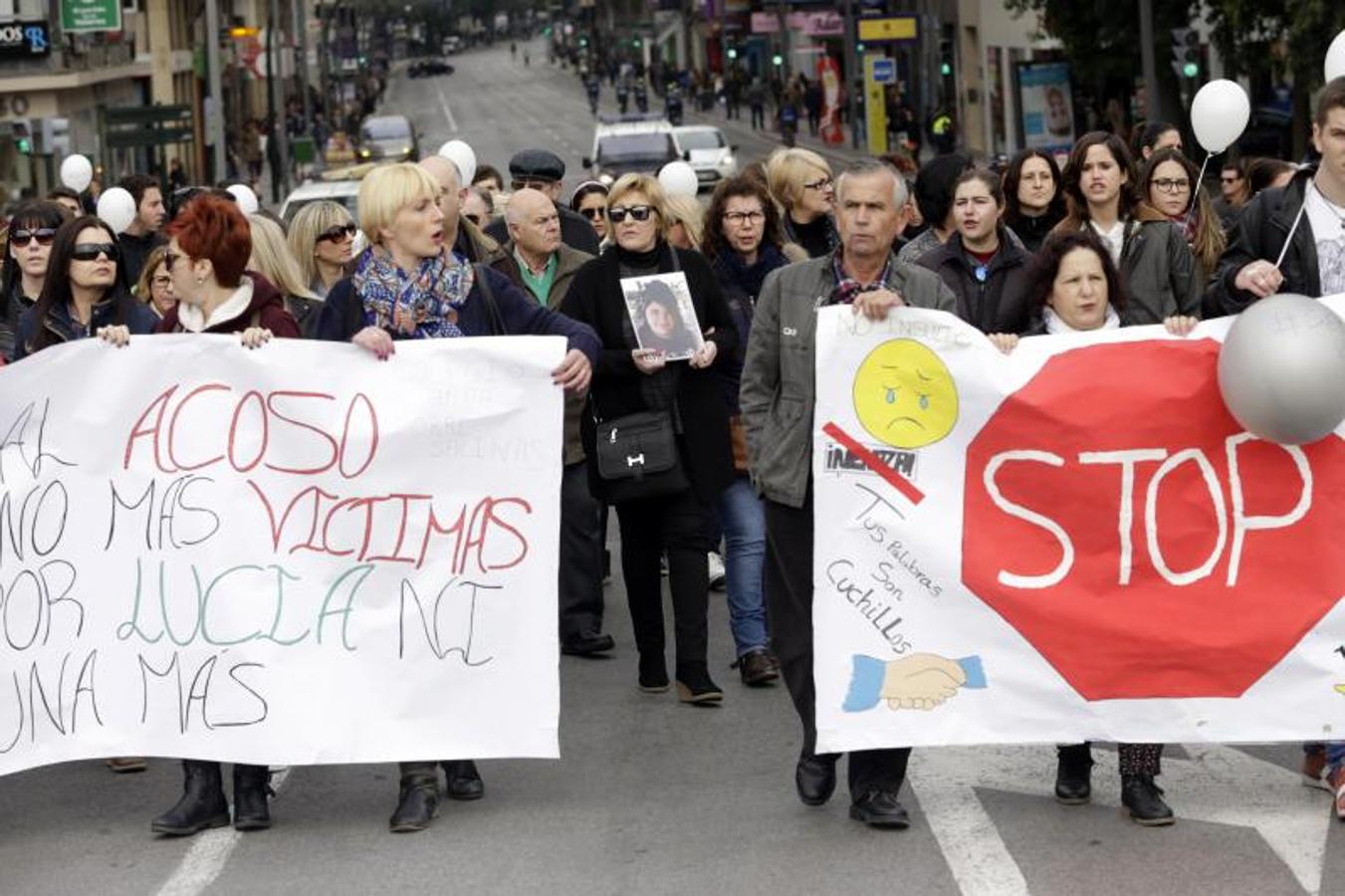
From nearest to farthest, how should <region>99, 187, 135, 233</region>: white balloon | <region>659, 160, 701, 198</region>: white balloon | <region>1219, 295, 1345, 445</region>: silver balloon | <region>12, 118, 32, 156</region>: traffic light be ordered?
<region>1219, 295, 1345, 445</region>: silver balloon → <region>659, 160, 701, 198</region>: white balloon → <region>99, 187, 135, 233</region>: white balloon → <region>12, 118, 32, 156</region>: traffic light

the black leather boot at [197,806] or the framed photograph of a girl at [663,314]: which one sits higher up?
the framed photograph of a girl at [663,314]

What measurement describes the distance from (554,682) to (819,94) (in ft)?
221

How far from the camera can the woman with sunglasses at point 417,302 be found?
7609mm

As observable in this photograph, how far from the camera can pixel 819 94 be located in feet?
242

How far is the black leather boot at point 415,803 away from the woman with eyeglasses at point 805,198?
3658 mm

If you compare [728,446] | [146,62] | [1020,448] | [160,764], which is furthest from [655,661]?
[146,62]

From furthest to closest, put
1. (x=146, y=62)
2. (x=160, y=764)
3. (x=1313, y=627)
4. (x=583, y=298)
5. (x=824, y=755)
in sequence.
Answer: (x=146, y=62) < (x=583, y=298) < (x=160, y=764) < (x=824, y=755) < (x=1313, y=627)

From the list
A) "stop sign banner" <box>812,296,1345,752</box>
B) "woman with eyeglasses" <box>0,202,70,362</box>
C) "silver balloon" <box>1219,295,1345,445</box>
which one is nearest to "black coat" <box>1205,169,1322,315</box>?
"stop sign banner" <box>812,296,1345,752</box>

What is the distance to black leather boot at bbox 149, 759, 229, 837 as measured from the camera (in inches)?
Result: 299

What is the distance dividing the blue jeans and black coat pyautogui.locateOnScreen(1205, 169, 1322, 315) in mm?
2348

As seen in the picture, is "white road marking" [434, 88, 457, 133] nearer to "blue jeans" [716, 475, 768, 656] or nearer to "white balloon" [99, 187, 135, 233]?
"white balloon" [99, 187, 135, 233]

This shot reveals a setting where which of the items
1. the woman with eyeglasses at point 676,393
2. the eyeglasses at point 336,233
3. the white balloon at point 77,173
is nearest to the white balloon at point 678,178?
the eyeglasses at point 336,233

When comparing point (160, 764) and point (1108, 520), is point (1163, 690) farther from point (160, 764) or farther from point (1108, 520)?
point (160, 764)

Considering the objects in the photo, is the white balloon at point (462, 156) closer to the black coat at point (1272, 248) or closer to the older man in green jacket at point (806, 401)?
the older man in green jacket at point (806, 401)
